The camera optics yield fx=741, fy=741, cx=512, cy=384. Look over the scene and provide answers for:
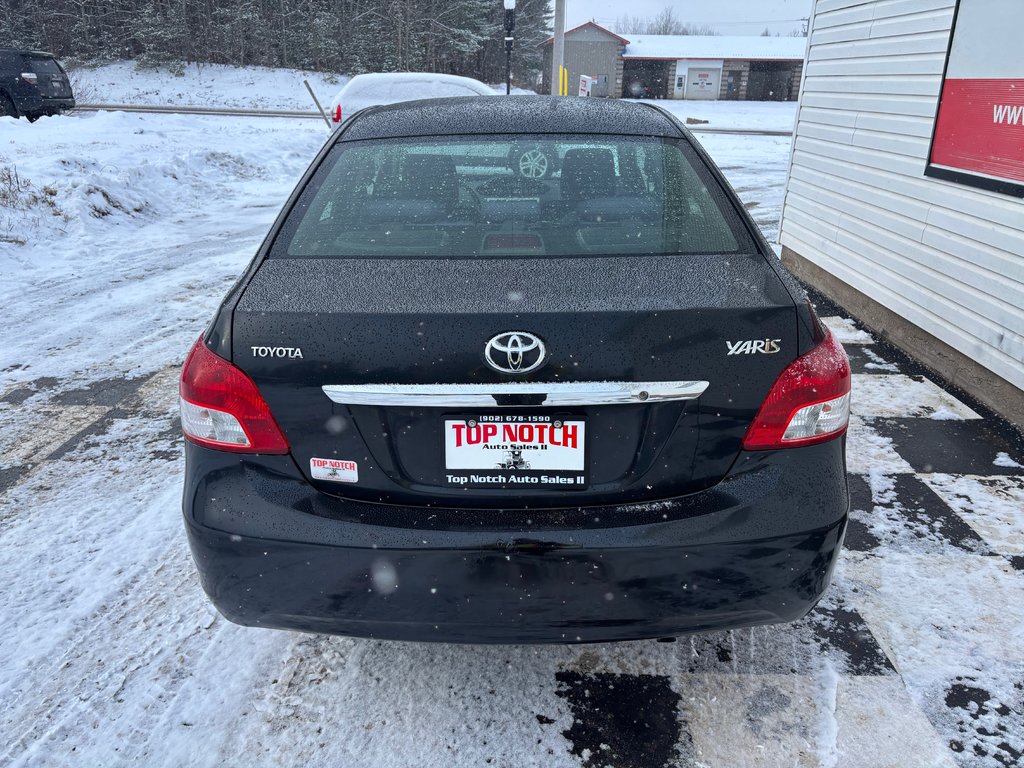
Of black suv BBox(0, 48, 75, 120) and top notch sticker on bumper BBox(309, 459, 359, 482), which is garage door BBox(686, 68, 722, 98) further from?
top notch sticker on bumper BBox(309, 459, 359, 482)

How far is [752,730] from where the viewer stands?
2.04 metres

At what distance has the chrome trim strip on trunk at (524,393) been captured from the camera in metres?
1.70

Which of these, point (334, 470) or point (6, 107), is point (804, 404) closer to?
point (334, 470)

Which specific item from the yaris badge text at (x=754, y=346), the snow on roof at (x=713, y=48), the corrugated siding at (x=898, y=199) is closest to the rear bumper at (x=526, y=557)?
the yaris badge text at (x=754, y=346)

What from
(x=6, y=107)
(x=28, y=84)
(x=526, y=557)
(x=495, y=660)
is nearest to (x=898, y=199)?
(x=495, y=660)

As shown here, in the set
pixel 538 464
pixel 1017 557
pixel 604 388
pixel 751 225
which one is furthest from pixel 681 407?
pixel 1017 557

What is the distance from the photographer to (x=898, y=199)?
5.33 metres

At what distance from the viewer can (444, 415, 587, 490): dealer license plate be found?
5.73ft

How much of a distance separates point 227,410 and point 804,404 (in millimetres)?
1426

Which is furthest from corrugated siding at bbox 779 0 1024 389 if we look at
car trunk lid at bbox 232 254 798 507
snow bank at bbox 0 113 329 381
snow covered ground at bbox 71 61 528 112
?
snow covered ground at bbox 71 61 528 112

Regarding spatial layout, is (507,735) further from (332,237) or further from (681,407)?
Result: (332,237)

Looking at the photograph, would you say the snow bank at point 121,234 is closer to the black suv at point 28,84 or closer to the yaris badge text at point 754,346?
the black suv at point 28,84

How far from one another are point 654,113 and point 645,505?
5.57 ft

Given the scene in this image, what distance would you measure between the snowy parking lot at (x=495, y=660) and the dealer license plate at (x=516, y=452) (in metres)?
0.77
